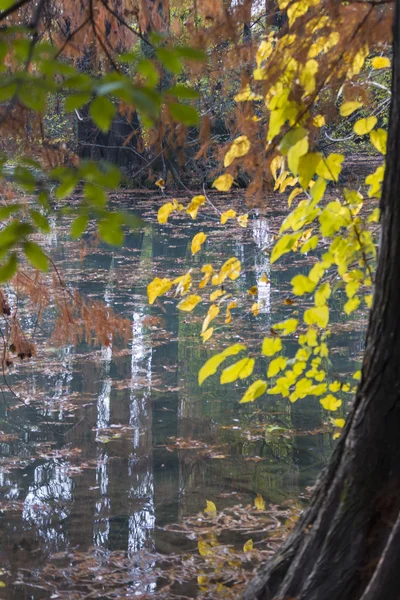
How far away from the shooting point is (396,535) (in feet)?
6.97

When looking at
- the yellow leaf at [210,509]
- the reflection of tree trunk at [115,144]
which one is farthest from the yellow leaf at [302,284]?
the reflection of tree trunk at [115,144]

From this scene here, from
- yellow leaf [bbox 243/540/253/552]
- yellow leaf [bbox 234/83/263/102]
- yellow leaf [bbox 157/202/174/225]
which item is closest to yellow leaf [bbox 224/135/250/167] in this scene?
yellow leaf [bbox 234/83/263/102]

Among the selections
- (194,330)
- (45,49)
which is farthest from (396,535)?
(194,330)

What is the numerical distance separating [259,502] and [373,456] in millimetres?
2532

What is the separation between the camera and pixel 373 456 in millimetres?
2396

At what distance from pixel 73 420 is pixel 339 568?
4065 millimetres

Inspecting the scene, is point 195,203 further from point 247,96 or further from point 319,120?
point 319,120

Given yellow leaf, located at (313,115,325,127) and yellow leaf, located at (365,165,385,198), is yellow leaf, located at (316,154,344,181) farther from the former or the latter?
yellow leaf, located at (313,115,325,127)

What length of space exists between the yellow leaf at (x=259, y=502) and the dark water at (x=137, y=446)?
0.21ft

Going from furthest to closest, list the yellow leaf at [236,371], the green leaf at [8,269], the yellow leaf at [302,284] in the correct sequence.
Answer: the yellow leaf at [302,284]
the yellow leaf at [236,371]
the green leaf at [8,269]

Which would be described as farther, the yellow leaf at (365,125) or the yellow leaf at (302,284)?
the yellow leaf at (365,125)

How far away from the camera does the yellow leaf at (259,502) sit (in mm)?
4754

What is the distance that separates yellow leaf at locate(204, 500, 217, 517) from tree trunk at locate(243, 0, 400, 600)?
7.38 ft

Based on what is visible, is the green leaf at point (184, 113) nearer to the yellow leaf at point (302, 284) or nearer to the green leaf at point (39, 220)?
the green leaf at point (39, 220)
